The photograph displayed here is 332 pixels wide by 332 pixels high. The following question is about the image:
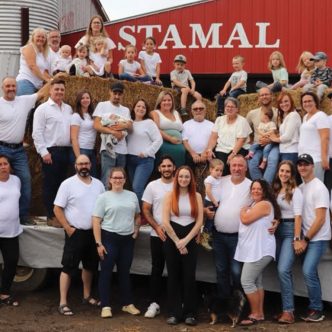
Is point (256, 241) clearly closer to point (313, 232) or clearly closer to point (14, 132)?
point (313, 232)

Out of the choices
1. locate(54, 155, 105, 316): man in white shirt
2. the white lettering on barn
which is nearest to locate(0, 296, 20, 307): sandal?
locate(54, 155, 105, 316): man in white shirt

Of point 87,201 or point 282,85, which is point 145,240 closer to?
point 87,201

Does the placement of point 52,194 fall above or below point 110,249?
above

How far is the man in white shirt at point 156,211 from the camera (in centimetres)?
679

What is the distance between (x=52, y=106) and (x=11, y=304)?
97.6 inches

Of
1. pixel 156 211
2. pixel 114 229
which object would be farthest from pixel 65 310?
pixel 156 211

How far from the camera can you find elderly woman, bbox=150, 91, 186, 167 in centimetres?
811

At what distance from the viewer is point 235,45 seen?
50.3 ft

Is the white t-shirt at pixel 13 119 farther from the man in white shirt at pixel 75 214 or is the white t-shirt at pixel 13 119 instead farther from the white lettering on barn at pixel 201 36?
the white lettering on barn at pixel 201 36

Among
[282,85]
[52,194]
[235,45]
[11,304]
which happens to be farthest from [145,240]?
[235,45]

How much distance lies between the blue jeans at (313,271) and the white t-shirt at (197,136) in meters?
2.31

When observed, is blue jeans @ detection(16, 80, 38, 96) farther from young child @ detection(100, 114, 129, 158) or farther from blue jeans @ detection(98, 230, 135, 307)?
blue jeans @ detection(98, 230, 135, 307)

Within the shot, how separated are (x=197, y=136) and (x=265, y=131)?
3.09ft

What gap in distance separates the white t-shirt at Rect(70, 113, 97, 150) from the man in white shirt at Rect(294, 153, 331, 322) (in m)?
2.70
